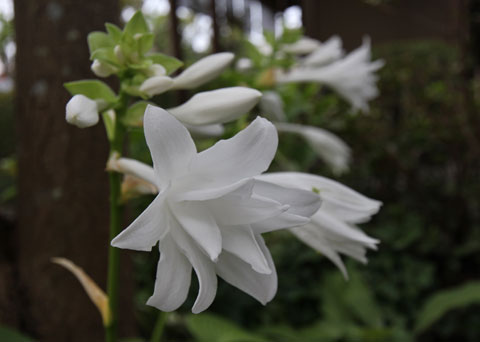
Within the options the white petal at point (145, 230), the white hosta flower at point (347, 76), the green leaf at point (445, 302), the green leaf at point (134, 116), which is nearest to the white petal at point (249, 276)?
the white petal at point (145, 230)

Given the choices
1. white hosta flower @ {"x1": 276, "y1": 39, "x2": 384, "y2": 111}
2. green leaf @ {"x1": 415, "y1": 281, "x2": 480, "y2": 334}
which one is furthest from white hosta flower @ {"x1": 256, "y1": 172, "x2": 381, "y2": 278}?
green leaf @ {"x1": 415, "y1": 281, "x2": 480, "y2": 334}

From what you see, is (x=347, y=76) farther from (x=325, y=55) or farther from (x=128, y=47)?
(x=128, y=47)

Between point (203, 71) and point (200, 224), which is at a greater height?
point (203, 71)

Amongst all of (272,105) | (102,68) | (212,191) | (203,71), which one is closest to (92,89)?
(102,68)

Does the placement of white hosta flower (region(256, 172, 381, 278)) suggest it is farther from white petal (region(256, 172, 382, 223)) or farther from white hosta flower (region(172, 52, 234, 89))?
white hosta flower (region(172, 52, 234, 89))

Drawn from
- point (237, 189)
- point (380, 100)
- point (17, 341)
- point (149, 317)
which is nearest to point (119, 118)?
point (237, 189)

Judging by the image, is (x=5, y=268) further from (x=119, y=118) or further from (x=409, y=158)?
(x=409, y=158)

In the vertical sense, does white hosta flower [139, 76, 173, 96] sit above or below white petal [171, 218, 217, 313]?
above

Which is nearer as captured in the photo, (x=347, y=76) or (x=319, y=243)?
(x=319, y=243)
